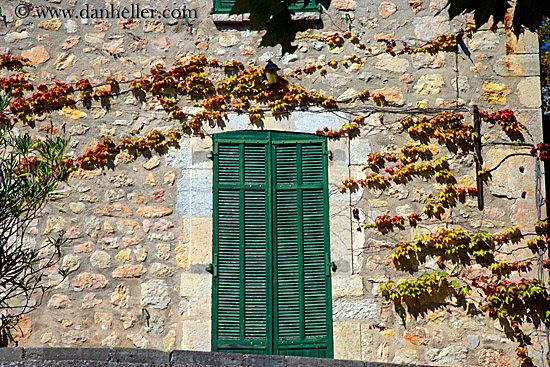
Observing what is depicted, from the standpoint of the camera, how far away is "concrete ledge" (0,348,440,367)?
4363mm

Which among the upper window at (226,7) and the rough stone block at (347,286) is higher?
the upper window at (226,7)

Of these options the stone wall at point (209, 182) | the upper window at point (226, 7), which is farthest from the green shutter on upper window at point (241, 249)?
the upper window at point (226, 7)

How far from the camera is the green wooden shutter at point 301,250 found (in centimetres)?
590

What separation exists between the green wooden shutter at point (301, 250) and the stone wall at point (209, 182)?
10cm

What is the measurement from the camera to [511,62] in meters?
6.42

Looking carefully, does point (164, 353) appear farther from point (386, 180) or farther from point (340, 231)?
point (386, 180)

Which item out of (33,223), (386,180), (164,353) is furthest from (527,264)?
(33,223)

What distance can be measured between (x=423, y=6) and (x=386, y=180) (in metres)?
1.62

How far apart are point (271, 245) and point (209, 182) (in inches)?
29.0

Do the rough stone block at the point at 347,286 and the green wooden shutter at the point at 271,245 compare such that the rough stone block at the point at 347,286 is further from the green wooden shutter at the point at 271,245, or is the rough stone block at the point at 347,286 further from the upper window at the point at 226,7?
the upper window at the point at 226,7

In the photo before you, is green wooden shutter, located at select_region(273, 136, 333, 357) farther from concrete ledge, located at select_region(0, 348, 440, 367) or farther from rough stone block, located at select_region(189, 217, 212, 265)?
concrete ledge, located at select_region(0, 348, 440, 367)

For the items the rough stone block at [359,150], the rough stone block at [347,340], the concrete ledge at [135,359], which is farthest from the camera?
the rough stone block at [359,150]

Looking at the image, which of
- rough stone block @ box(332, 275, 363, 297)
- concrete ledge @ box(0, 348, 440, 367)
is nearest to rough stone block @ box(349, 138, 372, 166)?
rough stone block @ box(332, 275, 363, 297)

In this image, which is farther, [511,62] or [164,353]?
[511,62]
